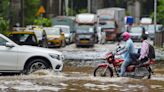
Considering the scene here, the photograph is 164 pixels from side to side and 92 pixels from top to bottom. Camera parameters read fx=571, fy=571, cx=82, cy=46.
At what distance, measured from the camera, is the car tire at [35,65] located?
18.6 meters

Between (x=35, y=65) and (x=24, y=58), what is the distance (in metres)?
0.59

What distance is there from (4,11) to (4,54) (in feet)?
134

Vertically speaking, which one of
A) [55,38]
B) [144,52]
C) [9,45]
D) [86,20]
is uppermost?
[86,20]

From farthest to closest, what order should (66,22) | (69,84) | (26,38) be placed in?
(66,22) < (26,38) < (69,84)

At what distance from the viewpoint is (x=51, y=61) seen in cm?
1867

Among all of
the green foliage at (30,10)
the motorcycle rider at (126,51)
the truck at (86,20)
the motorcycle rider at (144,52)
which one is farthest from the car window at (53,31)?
the motorcycle rider at (144,52)

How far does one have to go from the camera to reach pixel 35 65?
1875 centimetres

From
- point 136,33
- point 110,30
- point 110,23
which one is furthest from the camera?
point 136,33

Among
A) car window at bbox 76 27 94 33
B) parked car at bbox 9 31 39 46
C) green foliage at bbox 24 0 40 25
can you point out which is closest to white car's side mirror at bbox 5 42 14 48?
parked car at bbox 9 31 39 46

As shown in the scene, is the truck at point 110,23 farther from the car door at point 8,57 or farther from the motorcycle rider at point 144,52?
the car door at point 8,57

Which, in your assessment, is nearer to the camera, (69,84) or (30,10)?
(69,84)

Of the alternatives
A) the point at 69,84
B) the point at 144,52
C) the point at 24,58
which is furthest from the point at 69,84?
the point at 144,52

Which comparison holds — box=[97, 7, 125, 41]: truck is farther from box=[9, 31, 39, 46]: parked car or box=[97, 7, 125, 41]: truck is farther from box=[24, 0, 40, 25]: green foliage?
box=[9, 31, 39, 46]: parked car

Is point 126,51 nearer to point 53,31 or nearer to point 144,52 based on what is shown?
point 144,52
